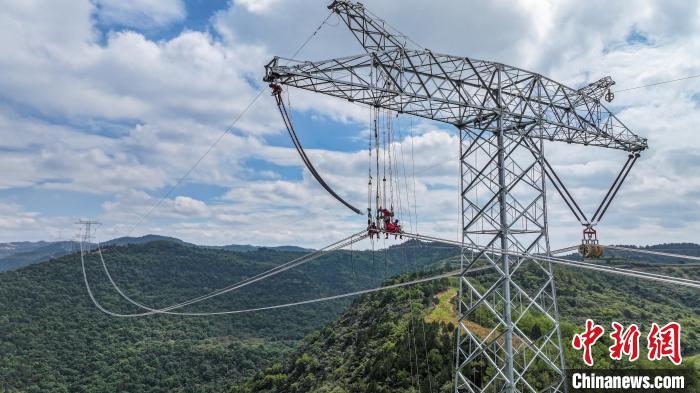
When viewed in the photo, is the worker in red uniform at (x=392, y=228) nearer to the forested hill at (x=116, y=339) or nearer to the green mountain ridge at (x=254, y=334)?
the green mountain ridge at (x=254, y=334)

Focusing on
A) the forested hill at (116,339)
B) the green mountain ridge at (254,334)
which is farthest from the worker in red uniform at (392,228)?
the forested hill at (116,339)

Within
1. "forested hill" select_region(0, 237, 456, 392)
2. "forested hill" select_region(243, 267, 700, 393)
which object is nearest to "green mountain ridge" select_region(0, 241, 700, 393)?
"forested hill" select_region(243, 267, 700, 393)

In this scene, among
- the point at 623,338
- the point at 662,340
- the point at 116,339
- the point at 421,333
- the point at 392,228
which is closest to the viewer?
the point at 392,228

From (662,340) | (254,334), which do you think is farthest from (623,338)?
(254,334)

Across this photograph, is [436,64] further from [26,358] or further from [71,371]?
A: [26,358]

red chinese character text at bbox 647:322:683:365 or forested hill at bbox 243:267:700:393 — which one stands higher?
red chinese character text at bbox 647:322:683:365

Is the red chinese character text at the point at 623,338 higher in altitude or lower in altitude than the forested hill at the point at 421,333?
higher

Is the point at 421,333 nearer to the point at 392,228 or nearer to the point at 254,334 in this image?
the point at 392,228

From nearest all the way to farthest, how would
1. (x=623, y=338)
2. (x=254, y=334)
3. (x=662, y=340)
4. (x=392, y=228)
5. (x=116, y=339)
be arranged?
(x=392, y=228), (x=662, y=340), (x=623, y=338), (x=116, y=339), (x=254, y=334)

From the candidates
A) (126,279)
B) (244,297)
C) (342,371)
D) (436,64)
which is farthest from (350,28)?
(126,279)

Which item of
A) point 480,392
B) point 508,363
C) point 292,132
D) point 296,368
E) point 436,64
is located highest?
point 436,64

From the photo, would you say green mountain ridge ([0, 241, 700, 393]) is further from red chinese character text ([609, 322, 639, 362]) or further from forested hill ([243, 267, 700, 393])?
red chinese character text ([609, 322, 639, 362])
